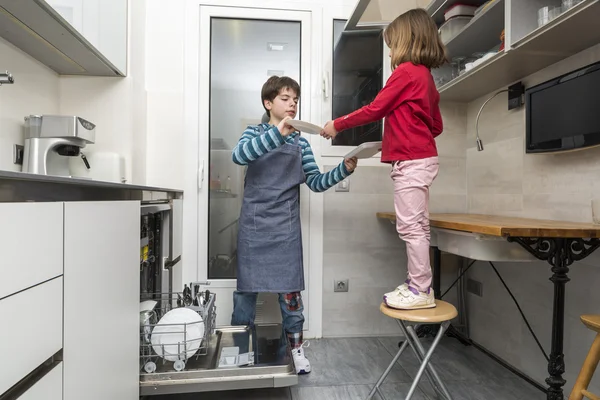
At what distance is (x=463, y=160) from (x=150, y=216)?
1872 millimetres

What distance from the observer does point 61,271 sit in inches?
30.9

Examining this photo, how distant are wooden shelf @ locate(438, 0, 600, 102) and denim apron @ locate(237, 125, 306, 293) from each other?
1.01m

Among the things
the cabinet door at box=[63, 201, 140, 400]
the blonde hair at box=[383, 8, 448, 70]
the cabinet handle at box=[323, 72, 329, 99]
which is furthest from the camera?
the cabinet handle at box=[323, 72, 329, 99]

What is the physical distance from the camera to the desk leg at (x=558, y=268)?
1.21 metres


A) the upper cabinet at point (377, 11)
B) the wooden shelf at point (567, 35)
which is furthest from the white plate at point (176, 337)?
the upper cabinet at point (377, 11)

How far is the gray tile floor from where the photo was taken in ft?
5.25

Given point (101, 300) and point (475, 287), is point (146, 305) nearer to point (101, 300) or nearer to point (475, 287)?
point (101, 300)

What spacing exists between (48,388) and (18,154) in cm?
125

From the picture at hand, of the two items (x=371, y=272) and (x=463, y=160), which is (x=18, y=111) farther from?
(x=463, y=160)

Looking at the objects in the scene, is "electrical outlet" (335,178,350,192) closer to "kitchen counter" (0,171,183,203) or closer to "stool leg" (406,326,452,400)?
"stool leg" (406,326,452,400)

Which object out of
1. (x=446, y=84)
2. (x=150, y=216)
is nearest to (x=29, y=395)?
(x=150, y=216)

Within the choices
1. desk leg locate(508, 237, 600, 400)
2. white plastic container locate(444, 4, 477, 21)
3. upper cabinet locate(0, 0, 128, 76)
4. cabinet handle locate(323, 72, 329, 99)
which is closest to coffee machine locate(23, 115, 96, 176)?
upper cabinet locate(0, 0, 128, 76)

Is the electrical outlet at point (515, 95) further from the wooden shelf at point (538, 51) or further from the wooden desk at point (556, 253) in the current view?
the wooden desk at point (556, 253)

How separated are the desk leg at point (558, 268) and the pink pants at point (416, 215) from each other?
300 mm
